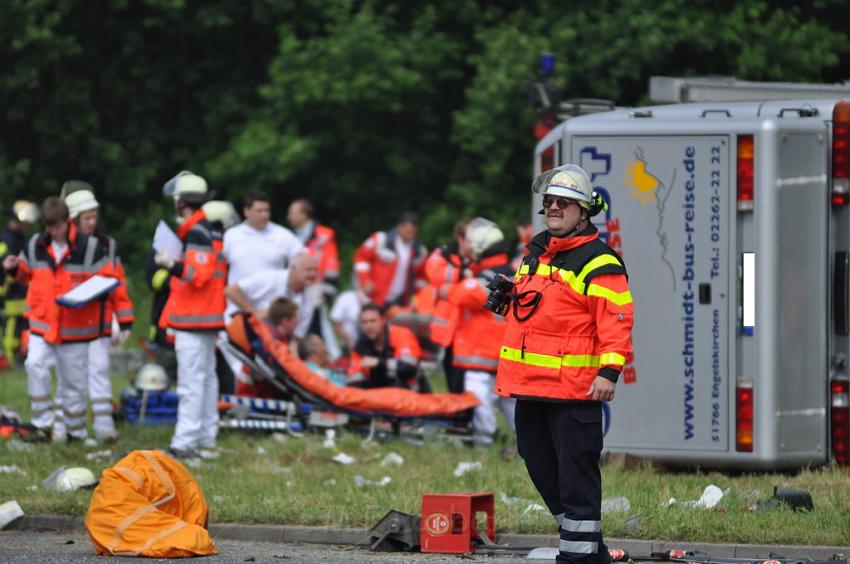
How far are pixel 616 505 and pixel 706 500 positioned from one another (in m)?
0.53

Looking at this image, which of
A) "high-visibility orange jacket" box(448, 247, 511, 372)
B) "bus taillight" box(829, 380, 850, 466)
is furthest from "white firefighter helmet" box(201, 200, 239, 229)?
"bus taillight" box(829, 380, 850, 466)

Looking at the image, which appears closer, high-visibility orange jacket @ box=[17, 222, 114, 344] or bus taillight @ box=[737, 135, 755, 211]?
bus taillight @ box=[737, 135, 755, 211]

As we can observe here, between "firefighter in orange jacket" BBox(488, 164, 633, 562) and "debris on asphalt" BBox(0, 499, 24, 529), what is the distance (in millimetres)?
3307

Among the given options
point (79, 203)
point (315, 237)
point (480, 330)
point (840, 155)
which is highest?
point (840, 155)

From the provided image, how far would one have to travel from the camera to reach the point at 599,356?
7969mm

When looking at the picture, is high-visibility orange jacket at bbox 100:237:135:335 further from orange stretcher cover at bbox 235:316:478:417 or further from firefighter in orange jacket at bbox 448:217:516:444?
firefighter in orange jacket at bbox 448:217:516:444

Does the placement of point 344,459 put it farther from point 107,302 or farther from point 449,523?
point 449,523

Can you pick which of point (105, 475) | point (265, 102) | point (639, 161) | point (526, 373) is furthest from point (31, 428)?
point (265, 102)

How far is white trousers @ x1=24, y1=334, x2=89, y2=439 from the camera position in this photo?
13.0m

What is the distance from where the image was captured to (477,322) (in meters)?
13.3

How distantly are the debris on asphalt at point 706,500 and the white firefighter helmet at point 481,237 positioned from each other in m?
3.73

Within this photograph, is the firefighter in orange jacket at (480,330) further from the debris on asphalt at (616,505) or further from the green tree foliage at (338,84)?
the green tree foliage at (338,84)

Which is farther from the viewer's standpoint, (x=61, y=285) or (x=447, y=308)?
(x=447, y=308)

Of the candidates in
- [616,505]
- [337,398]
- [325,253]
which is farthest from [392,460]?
[325,253]
